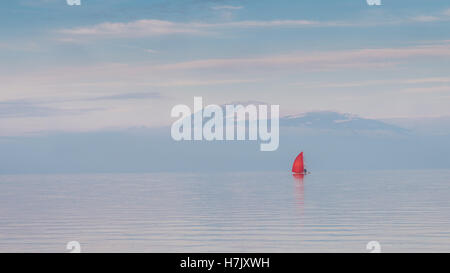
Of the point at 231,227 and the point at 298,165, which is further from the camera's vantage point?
the point at 298,165

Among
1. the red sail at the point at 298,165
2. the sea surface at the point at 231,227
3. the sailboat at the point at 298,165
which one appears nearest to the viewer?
the sea surface at the point at 231,227

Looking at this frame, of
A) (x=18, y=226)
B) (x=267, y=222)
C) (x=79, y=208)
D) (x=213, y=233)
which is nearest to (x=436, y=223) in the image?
(x=267, y=222)

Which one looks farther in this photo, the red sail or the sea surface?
the red sail

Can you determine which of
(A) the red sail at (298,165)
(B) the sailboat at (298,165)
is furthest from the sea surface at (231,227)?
(B) the sailboat at (298,165)

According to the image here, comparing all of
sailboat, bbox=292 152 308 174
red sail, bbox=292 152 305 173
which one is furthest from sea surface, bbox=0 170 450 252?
sailboat, bbox=292 152 308 174

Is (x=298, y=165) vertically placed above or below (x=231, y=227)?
above

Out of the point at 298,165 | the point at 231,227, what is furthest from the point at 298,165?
the point at 231,227

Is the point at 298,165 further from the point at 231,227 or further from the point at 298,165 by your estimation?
the point at 231,227

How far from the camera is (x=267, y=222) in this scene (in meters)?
33.8

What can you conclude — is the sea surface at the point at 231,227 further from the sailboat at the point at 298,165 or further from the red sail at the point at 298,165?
the sailboat at the point at 298,165

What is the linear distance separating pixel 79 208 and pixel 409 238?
2518 centimetres

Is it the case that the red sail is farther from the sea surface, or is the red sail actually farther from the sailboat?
the sea surface

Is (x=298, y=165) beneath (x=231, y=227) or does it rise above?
above

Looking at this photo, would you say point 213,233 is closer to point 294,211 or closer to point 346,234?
point 346,234
